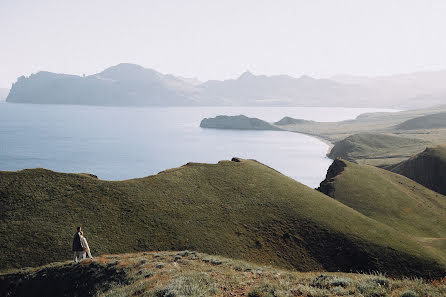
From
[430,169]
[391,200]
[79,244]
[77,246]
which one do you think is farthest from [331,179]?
[77,246]

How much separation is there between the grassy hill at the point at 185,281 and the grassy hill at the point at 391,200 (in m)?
46.7

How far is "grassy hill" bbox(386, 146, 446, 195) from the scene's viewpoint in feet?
388

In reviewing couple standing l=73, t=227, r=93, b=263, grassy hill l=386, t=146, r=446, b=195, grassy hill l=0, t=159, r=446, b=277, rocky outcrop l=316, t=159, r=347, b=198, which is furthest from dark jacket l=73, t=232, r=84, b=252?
grassy hill l=386, t=146, r=446, b=195

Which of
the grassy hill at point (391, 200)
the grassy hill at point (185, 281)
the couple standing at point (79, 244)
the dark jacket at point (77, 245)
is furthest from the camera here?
the grassy hill at point (391, 200)

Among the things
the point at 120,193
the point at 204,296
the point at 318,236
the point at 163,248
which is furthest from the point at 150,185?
the point at 204,296

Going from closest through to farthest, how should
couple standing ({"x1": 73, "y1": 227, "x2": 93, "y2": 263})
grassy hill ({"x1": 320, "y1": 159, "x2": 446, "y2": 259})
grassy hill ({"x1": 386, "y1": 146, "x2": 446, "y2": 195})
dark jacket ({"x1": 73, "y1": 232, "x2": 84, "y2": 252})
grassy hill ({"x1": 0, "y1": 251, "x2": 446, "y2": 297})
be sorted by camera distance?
1. grassy hill ({"x1": 0, "y1": 251, "x2": 446, "y2": 297})
2. couple standing ({"x1": 73, "y1": 227, "x2": 93, "y2": 263})
3. dark jacket ({"x1": 73, "y1": 232, "x2": 84, "y2": 252})
4. grassy hill ({"x1": 320, "y1": 159, "x2": 446, "y2": 259})
5. grassy hill ({"x1": 386, "y1": 146, "x2": 446, "y2": 195})

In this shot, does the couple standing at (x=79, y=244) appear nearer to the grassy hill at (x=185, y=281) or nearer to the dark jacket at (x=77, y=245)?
the dark jacket at (x=77, y=245)

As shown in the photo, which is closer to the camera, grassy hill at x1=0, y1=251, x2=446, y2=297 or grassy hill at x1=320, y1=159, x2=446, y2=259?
grassy hill at x1=0, y1=251, x2=446, y2=297

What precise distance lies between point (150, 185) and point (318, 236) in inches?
1118

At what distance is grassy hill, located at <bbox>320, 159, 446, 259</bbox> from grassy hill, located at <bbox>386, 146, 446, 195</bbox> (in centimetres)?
2772

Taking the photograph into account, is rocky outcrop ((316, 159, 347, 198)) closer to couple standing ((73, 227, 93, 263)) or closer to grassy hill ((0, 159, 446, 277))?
grassy hill ((0, 159, 446, 277))

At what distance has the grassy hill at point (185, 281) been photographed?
1975 cm

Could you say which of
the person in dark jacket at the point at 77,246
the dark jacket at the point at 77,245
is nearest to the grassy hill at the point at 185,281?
the person in dark jacket at the point at 77,246

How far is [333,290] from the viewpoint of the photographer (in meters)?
19.7
